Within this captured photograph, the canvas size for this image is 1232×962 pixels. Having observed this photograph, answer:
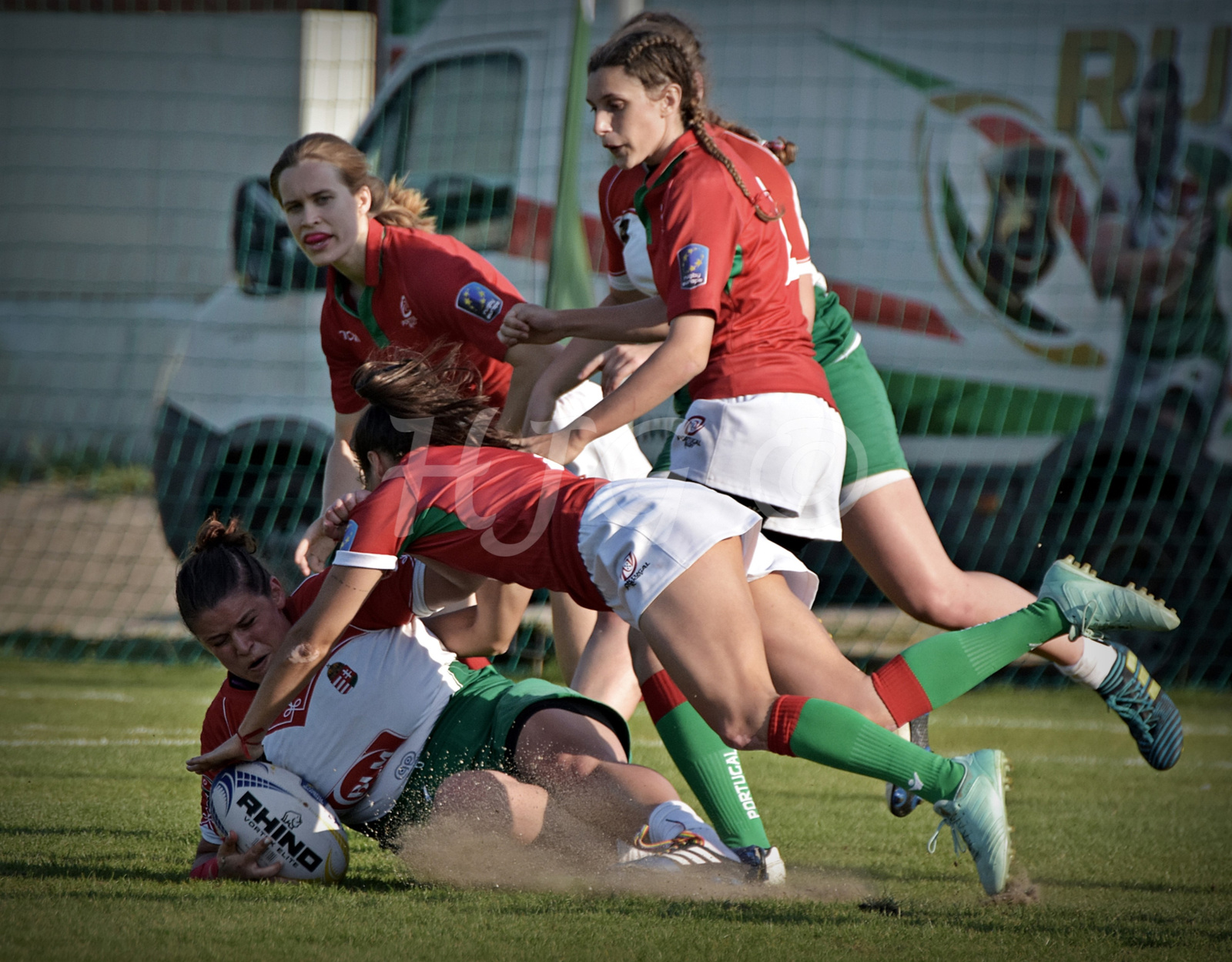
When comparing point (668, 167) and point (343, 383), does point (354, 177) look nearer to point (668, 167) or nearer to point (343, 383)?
point (343, 383)

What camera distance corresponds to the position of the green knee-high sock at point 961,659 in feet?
10.0

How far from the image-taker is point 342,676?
3.07 m

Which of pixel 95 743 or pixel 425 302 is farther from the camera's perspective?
pixel 95 743

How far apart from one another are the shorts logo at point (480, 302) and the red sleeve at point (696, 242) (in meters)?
0.65

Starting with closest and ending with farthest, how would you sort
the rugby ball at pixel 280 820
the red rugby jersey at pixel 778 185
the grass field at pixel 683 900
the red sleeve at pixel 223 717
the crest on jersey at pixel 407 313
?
1. the grass field at pixel 683 900
2. the rugby ball at pixel 280 820
3. the red sleeve at pixel 223 717
4. the red rugby jersey at pixel 778 185
5. the crest on jersey at pixel 407 313

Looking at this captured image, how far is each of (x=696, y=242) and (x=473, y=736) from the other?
124 centimetres

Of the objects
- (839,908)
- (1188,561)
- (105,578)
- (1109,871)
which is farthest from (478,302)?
(105,578)

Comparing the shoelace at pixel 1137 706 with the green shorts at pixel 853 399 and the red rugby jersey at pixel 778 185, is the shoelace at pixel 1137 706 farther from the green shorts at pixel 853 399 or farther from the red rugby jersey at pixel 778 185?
the red rugby jersey at pixel 778 185

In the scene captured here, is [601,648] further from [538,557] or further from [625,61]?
[625,61]

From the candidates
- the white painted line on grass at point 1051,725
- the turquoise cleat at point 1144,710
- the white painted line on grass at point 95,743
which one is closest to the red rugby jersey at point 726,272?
the turquoise cleat at point 1144,710

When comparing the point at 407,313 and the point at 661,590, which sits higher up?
the point at 407,313

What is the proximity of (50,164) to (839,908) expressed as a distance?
15741mm

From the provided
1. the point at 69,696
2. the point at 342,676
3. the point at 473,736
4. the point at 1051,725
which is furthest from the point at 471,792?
the point at 1051,725

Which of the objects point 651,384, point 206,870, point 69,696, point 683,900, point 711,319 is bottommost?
point 69,696
